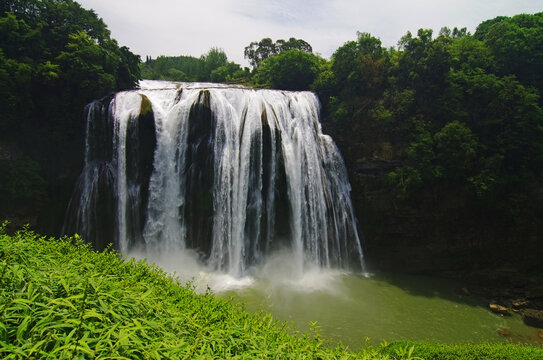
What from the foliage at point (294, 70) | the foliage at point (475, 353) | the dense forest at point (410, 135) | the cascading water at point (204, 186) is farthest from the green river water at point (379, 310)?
the foliage at point (294, 70)

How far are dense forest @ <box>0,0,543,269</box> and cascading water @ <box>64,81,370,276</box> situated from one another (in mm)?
1790

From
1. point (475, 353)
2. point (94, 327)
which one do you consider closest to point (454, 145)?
point (475, 353)

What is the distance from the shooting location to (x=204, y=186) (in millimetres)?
15195

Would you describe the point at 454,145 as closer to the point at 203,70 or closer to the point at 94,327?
the point at 94,327

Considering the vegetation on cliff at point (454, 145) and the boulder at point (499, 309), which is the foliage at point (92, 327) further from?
the vegetation on cliff at point (454, 145)

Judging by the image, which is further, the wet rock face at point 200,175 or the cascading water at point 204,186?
the wet rock face at point 200,175

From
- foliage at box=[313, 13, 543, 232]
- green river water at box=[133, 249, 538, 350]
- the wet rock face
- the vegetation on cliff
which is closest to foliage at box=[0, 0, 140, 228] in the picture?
the wet rock face

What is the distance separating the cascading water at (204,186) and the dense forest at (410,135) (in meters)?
1.79

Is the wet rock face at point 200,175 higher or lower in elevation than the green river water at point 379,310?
higher

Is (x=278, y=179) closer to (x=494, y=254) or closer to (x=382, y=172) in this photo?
(x=382, y=172)

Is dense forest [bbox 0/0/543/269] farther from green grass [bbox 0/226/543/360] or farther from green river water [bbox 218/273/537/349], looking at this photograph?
green grass [bbox 0/226/543/360]

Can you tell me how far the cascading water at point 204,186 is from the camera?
48.4 feet

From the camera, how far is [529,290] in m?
13.8

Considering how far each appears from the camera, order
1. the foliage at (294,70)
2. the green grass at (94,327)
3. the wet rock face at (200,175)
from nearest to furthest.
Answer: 1. the green grass at (94,327)
2. the wet rock face at (200,175)
3. the foliage at (294,70)
